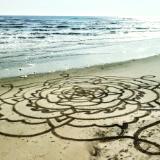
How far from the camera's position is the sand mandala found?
4312 mm

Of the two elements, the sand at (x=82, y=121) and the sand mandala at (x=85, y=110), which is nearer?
the sand at (x=82, y=121)

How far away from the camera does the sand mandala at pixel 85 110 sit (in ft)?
14.1

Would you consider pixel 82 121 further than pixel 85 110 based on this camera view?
No

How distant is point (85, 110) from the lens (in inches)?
210

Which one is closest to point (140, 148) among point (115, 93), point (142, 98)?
point (142, 98)

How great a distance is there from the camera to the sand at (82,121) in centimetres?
384

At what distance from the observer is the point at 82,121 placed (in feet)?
15.9

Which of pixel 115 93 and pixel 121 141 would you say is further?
pixel 115 93

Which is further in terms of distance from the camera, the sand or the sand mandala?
the sand mandala

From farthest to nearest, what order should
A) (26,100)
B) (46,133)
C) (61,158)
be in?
(26,100) < (46,133) < (61,158)

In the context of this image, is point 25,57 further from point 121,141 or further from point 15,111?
point 121,141

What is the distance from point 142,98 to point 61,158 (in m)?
2.62

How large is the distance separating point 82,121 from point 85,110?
527 mm

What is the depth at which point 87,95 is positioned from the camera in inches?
247
